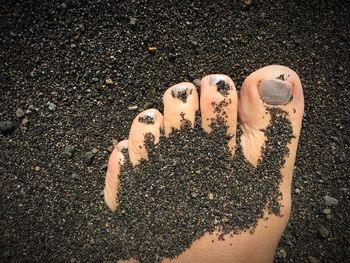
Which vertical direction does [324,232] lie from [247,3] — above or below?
below

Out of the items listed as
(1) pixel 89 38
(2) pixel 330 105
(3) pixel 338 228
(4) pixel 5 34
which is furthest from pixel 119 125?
(3) pixel 338 228

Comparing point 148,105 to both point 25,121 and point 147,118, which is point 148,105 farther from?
point 25,121

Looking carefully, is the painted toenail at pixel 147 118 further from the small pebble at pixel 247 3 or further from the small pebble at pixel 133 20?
the small pebble at pixel 247 3

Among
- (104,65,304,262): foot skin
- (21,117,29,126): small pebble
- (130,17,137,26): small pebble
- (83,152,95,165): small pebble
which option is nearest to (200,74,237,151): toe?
(104,65,304,262): foot skin

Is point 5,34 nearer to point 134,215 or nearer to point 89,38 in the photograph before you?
point 89,38

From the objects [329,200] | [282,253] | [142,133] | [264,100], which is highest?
[264,100]

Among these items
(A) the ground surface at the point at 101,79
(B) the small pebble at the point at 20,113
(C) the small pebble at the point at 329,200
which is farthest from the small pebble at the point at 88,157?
(C) the small pebble at the point at 329,200

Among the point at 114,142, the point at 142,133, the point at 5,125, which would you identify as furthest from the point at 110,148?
the point at 5,125
